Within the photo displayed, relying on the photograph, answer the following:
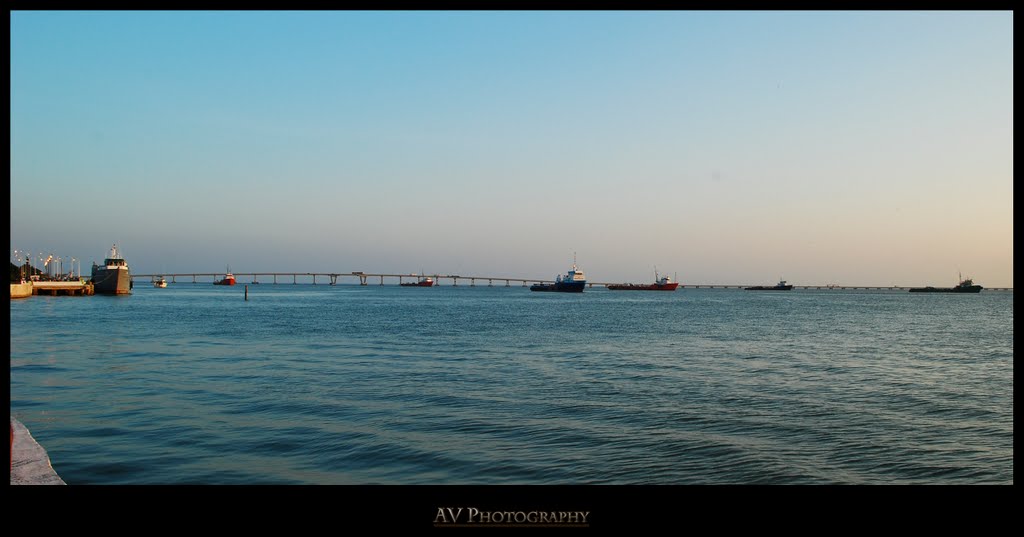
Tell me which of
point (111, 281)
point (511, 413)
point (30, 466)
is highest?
point (111, 281)

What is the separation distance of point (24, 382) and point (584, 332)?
2132 centimetres

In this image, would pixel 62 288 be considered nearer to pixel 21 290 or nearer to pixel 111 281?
pixel 111 281

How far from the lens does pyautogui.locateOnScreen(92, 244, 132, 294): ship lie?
75688 mm

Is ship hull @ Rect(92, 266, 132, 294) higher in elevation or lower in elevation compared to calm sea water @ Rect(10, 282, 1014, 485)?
higher

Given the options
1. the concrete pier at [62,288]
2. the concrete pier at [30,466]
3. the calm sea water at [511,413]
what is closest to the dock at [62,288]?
the concrete pier at [62,288]

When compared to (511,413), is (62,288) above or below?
above

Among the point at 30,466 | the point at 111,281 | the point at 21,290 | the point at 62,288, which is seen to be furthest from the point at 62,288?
the point at 30,466

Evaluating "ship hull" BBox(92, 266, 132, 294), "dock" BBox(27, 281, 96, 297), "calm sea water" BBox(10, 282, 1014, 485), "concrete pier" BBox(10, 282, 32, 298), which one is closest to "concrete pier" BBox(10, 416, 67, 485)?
"calm sea water" BBox(10, 282, 1014, 485)

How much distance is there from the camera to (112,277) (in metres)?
75.8

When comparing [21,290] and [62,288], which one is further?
[62,288]

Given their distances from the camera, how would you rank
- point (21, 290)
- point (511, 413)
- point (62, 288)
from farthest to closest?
point (62, 288)
point (21, 290)
point (511, 413)

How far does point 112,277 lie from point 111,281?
662mm

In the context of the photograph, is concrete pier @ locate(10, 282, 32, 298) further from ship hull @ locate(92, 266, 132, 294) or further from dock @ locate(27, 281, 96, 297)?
ship hull @ locate(92, 266, 132, 294)

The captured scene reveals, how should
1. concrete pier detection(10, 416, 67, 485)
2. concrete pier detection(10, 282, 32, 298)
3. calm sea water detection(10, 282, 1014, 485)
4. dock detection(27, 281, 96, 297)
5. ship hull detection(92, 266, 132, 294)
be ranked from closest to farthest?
concrete pier detection(10, 416, 67, 485) → calm sea water detection(10, 282, 1014, 485) → concrete pier detection(10, 282, 32, 298) → dock detection(27, 281, 96, 297) → ship hull detection(92, 266, 132, 294)
